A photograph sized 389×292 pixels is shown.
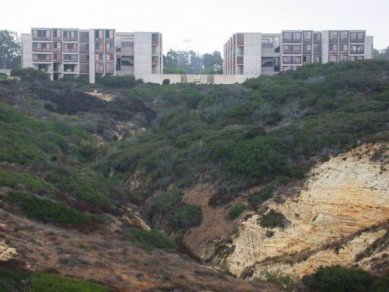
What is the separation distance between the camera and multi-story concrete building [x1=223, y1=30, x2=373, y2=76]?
312 feet

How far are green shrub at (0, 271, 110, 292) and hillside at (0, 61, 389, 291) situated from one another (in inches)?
26.3

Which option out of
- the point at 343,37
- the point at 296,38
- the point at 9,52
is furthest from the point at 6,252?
the point at 9,52

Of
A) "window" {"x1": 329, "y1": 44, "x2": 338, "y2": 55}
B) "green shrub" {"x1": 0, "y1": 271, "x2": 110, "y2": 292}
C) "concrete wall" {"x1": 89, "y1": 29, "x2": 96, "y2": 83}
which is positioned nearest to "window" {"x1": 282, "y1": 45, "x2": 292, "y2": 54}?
"window" {"x1": 329, "y1": 44, "x2": 338, "y2": 55}

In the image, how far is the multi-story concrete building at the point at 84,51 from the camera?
96938 mm

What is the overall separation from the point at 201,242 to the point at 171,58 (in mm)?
113122

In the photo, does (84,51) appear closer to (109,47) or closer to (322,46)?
(109,47)

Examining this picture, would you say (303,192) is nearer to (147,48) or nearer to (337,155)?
(337,155)

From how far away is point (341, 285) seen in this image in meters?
20.7

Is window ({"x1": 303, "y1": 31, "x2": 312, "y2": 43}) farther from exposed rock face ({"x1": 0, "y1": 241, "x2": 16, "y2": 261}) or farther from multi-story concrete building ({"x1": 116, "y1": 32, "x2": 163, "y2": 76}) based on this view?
exposed rock face ({"x1": 0, "y1": 241, "x2": 16, "y2": 261})

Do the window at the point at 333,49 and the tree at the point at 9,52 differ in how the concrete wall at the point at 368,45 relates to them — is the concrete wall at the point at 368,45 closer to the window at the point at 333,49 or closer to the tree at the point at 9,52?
the window at the point at 333,49

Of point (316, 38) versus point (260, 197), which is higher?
point (316, 38)

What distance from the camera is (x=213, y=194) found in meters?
33.1

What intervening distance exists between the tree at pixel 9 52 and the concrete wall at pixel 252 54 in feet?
179

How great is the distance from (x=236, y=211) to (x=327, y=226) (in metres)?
4.82
